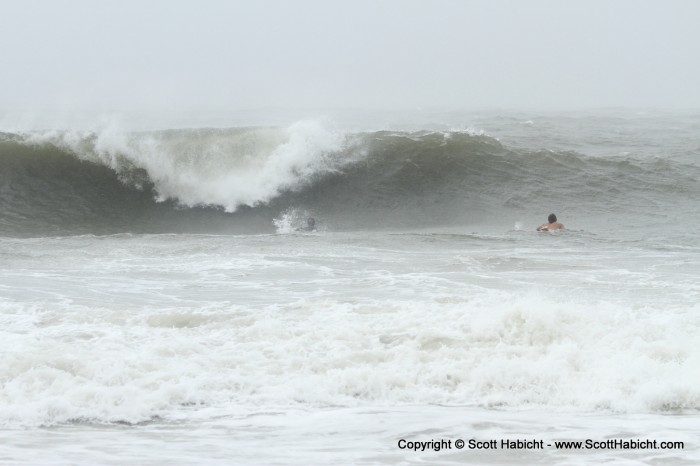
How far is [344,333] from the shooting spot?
7.49 meters

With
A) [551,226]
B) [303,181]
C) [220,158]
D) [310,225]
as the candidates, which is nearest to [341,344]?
[551,226]

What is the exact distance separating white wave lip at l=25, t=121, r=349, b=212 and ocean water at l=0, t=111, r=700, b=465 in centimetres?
93

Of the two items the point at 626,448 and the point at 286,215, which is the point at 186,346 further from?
the point at 286,215

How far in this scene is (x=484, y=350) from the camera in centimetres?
720

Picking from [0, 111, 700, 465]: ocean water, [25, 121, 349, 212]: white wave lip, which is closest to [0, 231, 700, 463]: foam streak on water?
[0, 111, 700, 465]: ocean water

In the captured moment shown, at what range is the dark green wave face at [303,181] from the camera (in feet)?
57.0

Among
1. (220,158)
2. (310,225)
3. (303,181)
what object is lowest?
(310,225)

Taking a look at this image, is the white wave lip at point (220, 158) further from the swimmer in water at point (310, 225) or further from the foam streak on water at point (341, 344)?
the foam streak on water at point (341, 344)

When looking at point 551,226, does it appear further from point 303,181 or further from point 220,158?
point 220,158

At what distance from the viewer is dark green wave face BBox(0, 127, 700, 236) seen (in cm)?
1736

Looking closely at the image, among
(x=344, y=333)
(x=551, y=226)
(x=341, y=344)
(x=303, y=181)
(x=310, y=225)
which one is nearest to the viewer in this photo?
(x=341, y=344)

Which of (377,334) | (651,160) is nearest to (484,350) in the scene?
(377,334)

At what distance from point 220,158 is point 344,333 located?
1307 centimetres

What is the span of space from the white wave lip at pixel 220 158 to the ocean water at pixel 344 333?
93cm
